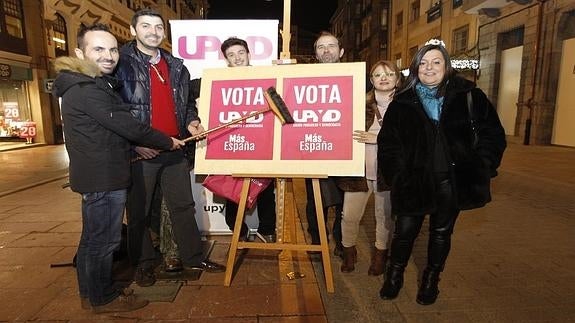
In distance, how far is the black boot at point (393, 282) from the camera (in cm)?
287

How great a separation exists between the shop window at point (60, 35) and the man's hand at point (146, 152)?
16.1 metres

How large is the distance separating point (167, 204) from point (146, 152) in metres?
0.56

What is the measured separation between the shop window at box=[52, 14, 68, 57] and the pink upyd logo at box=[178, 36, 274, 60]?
1498 centimetres

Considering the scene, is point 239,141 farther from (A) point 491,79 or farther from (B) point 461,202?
(A) point 491,79

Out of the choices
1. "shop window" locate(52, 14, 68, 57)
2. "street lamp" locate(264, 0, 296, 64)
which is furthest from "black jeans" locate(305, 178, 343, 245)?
"shop window" locate(52, 14, 68, 57)

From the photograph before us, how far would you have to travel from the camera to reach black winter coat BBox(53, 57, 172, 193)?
7.64 feet

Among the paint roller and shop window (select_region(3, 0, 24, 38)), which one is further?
shop window (select_region(3, 0, 24, 38))

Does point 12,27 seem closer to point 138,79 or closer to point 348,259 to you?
point 138,79

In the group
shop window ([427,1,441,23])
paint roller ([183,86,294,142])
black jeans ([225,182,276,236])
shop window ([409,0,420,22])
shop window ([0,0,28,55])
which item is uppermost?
shop window ([409,0,420,22])

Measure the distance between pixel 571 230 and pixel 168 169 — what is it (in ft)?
15.6

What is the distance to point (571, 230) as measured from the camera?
444 centimetres

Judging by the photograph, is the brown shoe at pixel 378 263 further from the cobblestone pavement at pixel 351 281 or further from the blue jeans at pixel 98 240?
the blue jeans at pixel 98 240

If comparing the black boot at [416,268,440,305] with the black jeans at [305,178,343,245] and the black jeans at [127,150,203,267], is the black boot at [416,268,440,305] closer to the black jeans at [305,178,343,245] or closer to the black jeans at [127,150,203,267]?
the black jeans at [305,178,343,245]

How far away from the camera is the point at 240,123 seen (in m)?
2.97
